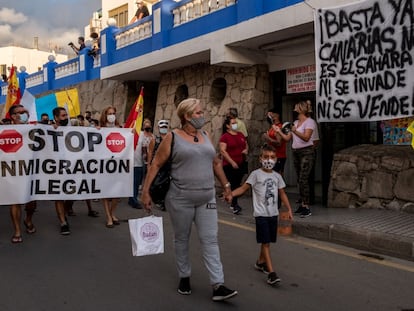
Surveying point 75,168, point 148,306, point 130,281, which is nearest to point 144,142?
point 75,168

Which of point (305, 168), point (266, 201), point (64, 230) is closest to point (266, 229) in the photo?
point (266, 201)

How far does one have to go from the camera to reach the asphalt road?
149 inches

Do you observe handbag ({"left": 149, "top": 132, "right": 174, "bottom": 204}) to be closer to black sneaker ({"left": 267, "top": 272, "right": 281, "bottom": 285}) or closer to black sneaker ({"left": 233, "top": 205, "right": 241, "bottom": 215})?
black sneaker ({"left": 267, "top": 272, "right": 281, "bottom": 285})

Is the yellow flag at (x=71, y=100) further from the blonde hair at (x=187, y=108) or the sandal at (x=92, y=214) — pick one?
the blonde hair at (x=187, y=108)

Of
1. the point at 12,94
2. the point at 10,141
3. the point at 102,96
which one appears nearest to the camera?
the point at 10,141

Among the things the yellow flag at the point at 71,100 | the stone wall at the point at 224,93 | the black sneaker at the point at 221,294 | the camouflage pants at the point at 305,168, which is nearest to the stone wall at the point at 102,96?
the stone wall at the point at 224,93

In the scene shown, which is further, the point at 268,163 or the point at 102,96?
the point at 102,96

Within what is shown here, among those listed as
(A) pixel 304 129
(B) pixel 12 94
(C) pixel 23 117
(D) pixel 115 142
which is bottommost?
(D) pixel 115 142

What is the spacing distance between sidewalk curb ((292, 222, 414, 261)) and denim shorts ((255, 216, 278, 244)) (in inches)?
67.0

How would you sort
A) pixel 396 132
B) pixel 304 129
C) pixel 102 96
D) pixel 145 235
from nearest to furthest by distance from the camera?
pixel 145 235 < pixel 304 129 < pixel 396 132 < pixel 102 96

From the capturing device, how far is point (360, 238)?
5555 millimetres

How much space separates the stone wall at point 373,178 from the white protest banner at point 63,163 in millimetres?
3359

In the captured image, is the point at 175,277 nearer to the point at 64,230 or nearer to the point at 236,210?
the point at 64,230

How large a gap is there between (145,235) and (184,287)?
0.57 meters
